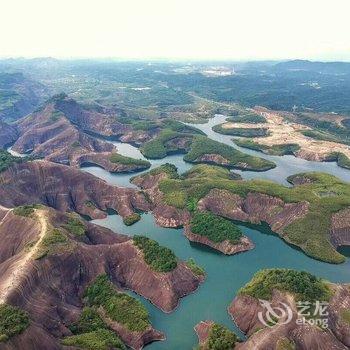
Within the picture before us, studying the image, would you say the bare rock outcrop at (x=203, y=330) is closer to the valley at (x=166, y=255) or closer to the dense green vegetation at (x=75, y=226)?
the valley at (x=166, y=255)

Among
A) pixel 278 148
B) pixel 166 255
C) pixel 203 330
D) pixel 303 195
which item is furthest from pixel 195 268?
pixel 278 148

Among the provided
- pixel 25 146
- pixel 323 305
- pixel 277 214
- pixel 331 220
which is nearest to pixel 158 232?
pixel 277 214

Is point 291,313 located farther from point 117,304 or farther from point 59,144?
point 59,144

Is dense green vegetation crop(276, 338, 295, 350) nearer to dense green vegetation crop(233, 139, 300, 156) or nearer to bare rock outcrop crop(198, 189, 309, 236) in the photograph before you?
bare rock outcrop crop(198, 189, 309, 236)

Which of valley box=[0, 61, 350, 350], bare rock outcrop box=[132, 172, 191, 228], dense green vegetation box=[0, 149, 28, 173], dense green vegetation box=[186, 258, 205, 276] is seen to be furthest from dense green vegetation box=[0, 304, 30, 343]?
dense green vegetation box=[0, 149, 28, 173]

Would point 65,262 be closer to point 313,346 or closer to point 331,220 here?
point 313,346

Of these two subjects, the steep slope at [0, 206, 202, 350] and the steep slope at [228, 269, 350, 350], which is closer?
the steep slope at [228, 269, 350, 350]
